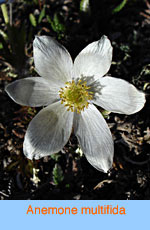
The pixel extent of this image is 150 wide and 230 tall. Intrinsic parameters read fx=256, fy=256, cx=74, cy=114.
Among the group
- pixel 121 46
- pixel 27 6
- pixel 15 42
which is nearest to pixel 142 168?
pixel 121 46

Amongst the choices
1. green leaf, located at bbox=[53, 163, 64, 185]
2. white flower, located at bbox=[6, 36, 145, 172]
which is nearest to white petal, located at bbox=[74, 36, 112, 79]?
white flower, located at bbox=[6, 36, 145, 172]

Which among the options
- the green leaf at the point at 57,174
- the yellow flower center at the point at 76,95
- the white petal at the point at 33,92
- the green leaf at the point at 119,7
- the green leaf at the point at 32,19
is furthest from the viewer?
the green leaf at the point at 32,19

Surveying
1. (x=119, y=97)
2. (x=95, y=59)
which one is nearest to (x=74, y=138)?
(x=119, y=97)

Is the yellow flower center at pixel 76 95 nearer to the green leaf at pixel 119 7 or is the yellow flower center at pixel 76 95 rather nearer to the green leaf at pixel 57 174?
the green leaf at pixel 57 174

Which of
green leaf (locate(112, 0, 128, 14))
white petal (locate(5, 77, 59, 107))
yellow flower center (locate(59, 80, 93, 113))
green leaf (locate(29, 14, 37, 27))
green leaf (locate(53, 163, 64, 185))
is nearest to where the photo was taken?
white petal (locate(5, 77, 59, 107))

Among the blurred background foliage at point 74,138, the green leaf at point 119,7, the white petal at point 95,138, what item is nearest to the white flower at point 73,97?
the white petal at point 95,138

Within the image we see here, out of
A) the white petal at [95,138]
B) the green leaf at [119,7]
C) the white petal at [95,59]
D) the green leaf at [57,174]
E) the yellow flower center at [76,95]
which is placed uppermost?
the green leaf at [119,7]

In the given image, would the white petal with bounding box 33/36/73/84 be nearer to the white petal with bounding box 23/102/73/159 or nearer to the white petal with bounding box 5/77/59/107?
the white petal with bounding box 5/77/59/107
